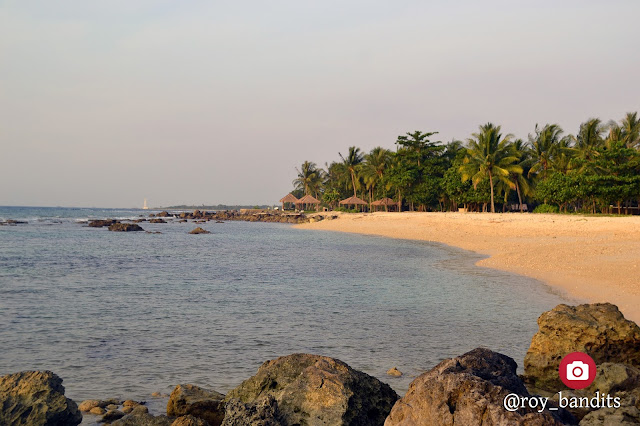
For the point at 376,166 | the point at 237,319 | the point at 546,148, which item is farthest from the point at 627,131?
the point at 237,319

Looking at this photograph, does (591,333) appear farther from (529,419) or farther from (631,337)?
(529,419)

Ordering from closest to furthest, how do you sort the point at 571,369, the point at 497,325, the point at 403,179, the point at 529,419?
the point at 529,419 < the point at 571,369 < the point at 497,325 < the point at 403,179

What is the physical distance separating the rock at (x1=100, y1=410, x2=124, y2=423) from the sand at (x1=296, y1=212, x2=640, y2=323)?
414 inches

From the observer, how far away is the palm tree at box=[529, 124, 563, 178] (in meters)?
63.3

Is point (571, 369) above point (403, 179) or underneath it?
underneath

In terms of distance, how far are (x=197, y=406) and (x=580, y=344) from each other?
5.80 meters

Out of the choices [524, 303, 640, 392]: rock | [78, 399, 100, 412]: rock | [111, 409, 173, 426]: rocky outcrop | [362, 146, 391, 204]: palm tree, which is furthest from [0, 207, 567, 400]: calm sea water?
[362, 146, 391, 204]: palm tree

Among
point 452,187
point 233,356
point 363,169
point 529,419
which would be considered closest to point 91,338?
point 233,356

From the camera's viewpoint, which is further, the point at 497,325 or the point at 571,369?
the point at 497,325

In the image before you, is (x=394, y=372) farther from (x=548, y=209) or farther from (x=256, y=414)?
(x=548, y=209)

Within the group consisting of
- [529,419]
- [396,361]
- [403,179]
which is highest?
[403,179]

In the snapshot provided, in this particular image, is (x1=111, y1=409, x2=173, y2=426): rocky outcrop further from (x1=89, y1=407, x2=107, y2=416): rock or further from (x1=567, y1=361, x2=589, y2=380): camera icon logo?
(x1=567, y1=361, x2=589, y2=380): camera icon logo

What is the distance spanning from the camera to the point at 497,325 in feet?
39.2

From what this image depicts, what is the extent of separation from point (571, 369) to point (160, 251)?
29760mm
